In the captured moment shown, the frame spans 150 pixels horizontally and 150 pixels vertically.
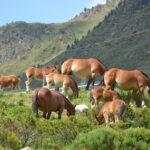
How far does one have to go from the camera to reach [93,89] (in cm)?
1725

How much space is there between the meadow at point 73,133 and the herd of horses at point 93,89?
76cm

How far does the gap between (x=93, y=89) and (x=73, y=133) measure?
5.82 meters

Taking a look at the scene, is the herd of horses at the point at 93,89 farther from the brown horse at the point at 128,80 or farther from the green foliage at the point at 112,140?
the green foliage at the point at 112,140

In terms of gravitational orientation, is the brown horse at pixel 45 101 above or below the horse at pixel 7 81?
above

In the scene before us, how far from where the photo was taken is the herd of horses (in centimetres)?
1404

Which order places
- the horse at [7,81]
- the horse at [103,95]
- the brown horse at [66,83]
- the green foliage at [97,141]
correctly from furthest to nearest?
the horse at [7,81], the brown horse at [66,83], the horse at [103,95], the green foliage at [97,141]

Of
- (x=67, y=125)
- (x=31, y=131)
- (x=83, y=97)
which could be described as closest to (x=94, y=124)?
(x=67, y=125)

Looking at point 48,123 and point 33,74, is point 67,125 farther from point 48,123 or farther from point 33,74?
point 33,74

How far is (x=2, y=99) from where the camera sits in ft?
67.8

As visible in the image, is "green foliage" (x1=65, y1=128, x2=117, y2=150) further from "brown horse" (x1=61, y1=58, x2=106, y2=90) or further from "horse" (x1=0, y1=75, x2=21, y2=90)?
"horse" (x1=0, y1=75, x2=21, y2=90)

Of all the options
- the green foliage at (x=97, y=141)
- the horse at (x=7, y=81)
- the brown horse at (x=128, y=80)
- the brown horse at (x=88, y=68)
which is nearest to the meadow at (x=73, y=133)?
the green foliage at (x=97, y=141)

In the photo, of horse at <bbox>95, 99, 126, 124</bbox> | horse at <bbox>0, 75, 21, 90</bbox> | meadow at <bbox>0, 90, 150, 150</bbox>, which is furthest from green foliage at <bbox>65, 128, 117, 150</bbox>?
horse at <bbox>0, 75, 21, 90</bbox>

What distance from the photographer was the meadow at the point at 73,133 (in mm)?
9906

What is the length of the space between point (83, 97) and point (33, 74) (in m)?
6.71
